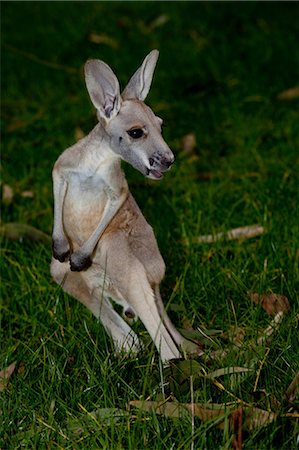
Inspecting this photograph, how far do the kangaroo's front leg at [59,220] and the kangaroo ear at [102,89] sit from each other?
0.31 metres

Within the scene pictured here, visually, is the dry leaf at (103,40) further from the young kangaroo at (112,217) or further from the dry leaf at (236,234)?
the young kangaroo at (112,217)

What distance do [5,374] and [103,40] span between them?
4.61 meters

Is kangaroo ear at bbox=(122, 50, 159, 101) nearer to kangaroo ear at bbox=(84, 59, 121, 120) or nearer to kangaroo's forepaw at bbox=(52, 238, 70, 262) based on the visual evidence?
kangaroo ear at bbox=(84, 59, 121, 120)

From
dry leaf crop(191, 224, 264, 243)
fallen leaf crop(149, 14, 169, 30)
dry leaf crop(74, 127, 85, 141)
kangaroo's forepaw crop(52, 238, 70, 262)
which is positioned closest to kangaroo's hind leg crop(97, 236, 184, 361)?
kangaroo's forepaw crop(52, 238, 70, 262)

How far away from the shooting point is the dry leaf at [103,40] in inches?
306

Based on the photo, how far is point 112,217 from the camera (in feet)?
11.7

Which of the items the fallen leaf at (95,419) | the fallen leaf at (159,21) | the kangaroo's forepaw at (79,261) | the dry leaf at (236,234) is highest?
the kangaroo's forepaw at (79,261)

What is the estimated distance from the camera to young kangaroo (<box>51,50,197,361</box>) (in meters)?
3.39

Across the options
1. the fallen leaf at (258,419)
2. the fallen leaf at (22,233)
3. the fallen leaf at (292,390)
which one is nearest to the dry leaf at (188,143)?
the fallen leaf at (22,233)

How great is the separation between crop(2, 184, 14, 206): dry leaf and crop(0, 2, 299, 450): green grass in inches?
2.7

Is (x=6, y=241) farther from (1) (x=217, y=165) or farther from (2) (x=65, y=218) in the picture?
(1) (x=217, y=165)

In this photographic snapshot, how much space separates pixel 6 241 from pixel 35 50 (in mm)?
3281

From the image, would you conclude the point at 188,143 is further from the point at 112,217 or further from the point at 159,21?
the point at 112,217

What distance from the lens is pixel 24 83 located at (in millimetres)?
7305
